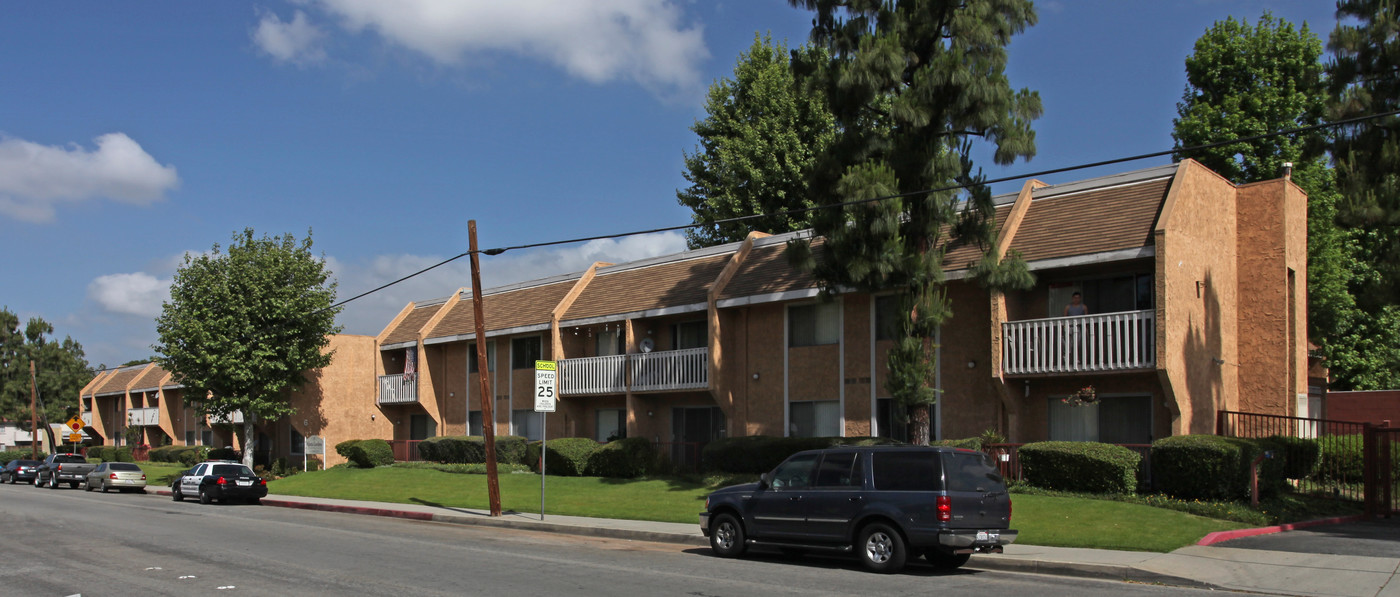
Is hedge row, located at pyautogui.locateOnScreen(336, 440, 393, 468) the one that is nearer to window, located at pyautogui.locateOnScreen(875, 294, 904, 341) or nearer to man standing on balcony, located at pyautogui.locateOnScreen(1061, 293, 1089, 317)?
window, located at pyautogui.locateOnScreen(875, 294, 904, 341)

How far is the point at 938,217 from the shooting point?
20.5 meters

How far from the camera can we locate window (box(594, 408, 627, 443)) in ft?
108

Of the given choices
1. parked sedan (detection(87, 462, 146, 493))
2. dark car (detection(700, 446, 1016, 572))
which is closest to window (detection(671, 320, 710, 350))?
dark car (detection(700, 446, 1016, 572))

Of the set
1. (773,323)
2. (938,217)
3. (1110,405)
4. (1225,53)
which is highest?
(1225,53)

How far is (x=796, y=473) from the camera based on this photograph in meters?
15.1

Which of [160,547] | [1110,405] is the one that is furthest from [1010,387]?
[160,547]

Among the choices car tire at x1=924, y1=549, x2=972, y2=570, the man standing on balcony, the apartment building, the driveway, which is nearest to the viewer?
car tire at x1=924, y1=549, x2=972, y2=570

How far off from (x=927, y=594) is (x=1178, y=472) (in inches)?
369

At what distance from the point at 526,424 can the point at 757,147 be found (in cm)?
1351

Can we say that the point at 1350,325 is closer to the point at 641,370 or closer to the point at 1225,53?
the point at 1225,53

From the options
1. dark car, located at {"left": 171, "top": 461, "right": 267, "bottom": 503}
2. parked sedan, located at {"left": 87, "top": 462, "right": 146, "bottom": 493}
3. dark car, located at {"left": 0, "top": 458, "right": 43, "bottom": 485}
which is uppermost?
dark car, located at {"left": 171, "top": 461, "right": 267, "bottom": 503}

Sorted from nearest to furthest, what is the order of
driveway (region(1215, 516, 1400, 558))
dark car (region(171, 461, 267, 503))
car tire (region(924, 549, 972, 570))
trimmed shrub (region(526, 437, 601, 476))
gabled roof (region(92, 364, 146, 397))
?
car tire (region(924, 549, 972, 570)), driveway (region(1215, 516, 1400, 558)), trimmed shrub (region(526, 437, 601, 476)), dark car (region(171, 461, 267, 503)), gabled roof (region(92, 364, 146, 397))

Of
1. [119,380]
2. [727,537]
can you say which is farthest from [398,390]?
[119,380]

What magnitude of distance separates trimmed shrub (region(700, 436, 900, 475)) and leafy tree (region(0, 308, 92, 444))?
65.8 metres
